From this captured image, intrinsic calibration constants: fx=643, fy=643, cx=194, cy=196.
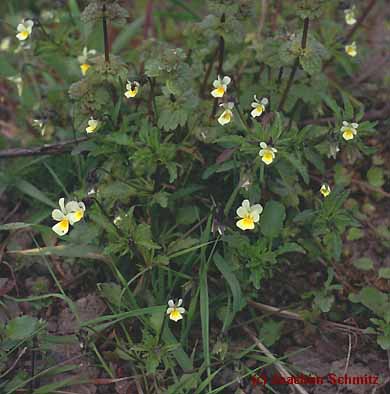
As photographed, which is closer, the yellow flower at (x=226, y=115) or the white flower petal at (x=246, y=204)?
the white flower petal at (x=246, y=204)

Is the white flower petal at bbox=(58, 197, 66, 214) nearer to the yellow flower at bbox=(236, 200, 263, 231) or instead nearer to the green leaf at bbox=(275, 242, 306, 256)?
the yellow flower at bbox=(236, 200, 263, 231)

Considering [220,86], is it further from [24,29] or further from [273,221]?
[24,29]

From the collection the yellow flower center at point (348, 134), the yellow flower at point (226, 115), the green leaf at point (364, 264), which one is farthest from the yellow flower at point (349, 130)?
the green leaf at point (364, 264)

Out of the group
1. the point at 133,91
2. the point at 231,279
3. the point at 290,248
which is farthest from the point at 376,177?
the point at 133,91

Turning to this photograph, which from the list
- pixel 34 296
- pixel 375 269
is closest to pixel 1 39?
pixel 34 296

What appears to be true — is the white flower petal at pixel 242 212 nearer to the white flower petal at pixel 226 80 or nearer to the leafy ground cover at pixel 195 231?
the leafy ground cover at pixel 195 231

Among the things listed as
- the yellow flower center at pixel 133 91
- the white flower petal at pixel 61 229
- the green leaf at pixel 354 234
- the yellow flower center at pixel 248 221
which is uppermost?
the yellow flower center at pixel 133 91
